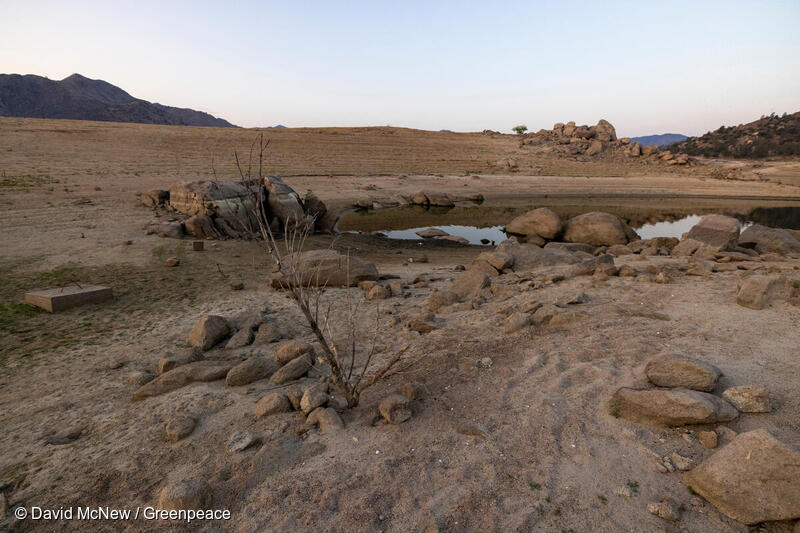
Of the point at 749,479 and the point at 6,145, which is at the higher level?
the point at 6,145

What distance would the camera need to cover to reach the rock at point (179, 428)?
3188mm

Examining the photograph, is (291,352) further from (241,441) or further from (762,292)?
(762,292)

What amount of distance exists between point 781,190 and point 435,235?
29712 millimetres

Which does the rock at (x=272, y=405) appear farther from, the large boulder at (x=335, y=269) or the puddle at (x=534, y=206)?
the puddle at (x=534, y=206)

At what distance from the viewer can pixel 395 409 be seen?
3268 mm

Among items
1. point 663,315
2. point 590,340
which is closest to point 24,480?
point 590,340

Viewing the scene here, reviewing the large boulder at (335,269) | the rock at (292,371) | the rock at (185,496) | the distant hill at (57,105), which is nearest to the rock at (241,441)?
the rock at (185,496)

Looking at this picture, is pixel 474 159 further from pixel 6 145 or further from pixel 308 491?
pixel 308 491

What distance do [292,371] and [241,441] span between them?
39.8 inches

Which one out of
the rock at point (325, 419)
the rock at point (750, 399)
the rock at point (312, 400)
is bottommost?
the rock at point (325, 419)

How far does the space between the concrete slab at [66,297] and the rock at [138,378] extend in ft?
9.02

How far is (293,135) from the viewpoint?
37.1 meters

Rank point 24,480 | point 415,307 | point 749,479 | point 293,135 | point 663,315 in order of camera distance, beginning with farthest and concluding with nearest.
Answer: point 293,135 → point 415,307 → point 663,315 → point 24,480 → point 749,479

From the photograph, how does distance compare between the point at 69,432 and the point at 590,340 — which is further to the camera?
the point at 590,340
